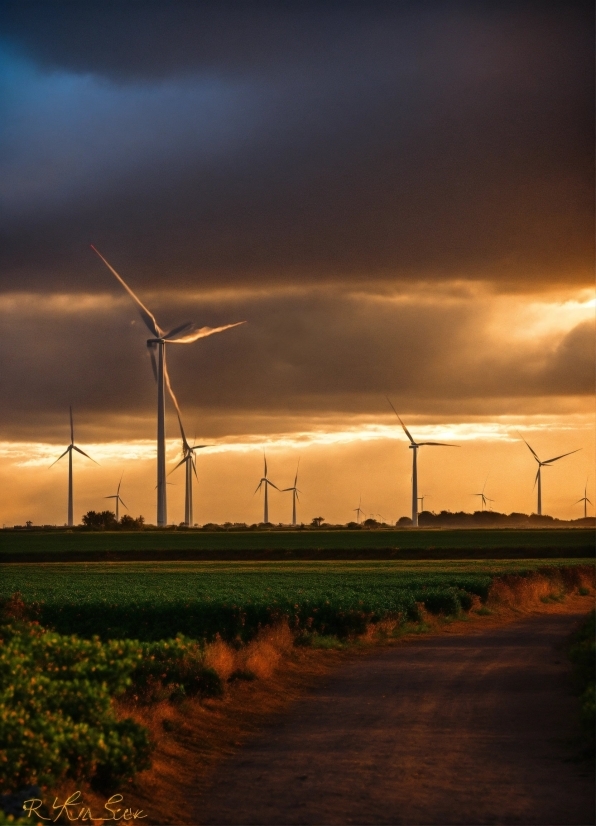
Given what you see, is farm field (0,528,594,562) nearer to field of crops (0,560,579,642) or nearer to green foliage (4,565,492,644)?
field of crops (0,560,579,642)

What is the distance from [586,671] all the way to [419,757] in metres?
7.37

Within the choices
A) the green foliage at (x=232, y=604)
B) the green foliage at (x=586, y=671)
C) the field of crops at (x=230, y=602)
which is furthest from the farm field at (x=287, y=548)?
the green foliage at (x=586, y=671)

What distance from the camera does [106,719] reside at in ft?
54.4

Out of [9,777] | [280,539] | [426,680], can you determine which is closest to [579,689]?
[426,680]

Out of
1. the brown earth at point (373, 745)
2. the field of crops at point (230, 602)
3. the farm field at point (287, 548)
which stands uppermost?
the farm field at point (287, 548)

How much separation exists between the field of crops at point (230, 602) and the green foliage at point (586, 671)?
12139 millimetres

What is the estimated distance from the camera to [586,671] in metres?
25.0

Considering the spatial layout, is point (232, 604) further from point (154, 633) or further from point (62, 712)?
point (62, 712)

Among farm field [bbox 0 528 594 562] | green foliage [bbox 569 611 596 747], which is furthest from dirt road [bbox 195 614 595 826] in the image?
farm field [bbox 0 528 594 562]

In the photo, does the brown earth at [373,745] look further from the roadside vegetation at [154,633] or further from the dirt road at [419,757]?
the roadside vegetation at [154,633]

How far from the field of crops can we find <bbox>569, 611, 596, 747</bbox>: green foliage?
39.8 feet

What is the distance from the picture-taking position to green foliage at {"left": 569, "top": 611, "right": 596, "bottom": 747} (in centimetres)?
1959

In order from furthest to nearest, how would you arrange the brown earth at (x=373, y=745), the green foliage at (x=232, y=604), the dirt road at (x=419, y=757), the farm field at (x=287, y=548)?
the farm field at (x=287, y=548) < the green foliage at (x=232, y=604) < the brown earth at (x=373, y=745) < the dirt road at (x=419, y=757)

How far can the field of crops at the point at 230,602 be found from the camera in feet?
140
